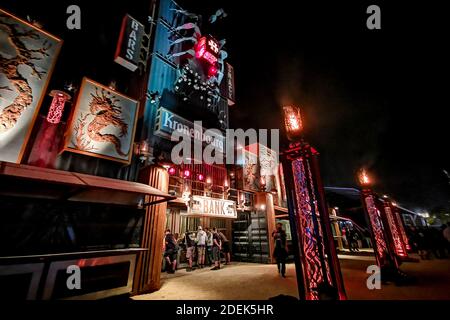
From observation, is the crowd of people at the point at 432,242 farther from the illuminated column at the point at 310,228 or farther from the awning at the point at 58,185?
the awning at the point at 58,185

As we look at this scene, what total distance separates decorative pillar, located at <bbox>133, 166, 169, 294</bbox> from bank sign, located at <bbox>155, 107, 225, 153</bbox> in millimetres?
3008

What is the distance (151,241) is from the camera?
705 centimetres

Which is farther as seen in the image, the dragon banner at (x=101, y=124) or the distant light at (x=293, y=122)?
the dragon banner at (x=101, y=124)

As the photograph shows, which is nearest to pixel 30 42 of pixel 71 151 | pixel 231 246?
pixel 71 151

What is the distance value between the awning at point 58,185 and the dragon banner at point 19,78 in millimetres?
831

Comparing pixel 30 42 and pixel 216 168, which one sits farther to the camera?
pixel 216 168

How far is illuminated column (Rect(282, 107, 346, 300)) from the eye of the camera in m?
3.79

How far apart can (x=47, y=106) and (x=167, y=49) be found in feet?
29.4

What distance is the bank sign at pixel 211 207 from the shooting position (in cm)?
999

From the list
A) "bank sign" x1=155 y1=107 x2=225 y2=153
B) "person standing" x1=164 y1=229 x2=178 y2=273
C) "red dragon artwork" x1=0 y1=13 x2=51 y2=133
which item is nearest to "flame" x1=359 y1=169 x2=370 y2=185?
"bank sign" x1=155 y1=107 x2=225 y2=153

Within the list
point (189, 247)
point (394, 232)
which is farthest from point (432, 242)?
point (189, 247)

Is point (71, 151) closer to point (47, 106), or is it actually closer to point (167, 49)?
point (47, 106)

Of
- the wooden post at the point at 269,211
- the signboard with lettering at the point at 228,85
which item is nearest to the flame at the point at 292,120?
the wooden post at the point at 269,211

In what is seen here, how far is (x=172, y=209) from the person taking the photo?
459 inches
